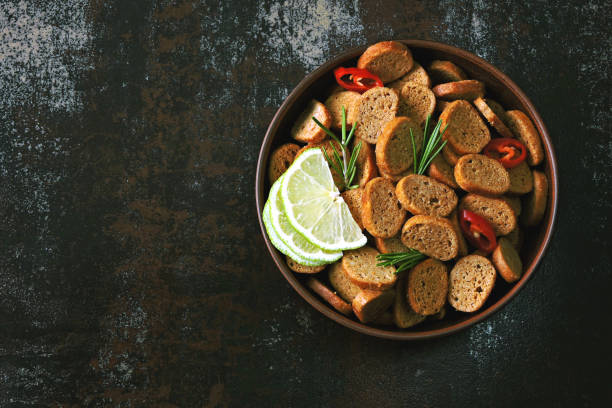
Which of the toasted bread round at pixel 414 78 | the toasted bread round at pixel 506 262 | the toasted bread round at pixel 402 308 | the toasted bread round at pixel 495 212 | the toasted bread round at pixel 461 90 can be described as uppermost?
the toasted bread round at pixel 414 78

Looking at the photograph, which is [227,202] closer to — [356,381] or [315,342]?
[315,342]

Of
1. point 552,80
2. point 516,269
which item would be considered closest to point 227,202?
point 516,269

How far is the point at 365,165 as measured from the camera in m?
1.58

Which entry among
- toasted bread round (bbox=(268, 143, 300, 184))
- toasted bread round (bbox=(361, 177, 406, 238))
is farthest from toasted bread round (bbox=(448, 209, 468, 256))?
toasted bread round (bbox=(268, 143, 300, 184))

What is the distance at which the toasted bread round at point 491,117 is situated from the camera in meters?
1.54

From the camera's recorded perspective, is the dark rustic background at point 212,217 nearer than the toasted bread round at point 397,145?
No

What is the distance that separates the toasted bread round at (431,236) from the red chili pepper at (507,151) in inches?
10.7

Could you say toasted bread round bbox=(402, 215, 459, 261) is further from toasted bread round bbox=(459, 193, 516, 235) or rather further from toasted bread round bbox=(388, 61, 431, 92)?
toasted bread round bbox=(388, 61, 431, 92)

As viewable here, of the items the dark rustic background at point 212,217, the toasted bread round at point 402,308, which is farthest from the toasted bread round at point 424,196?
the dark rustic background at point 212,217

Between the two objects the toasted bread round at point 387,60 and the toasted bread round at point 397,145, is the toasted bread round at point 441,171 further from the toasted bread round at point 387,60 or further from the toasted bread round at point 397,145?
the toasted bread round at point 387,60

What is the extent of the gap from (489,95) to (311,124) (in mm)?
592

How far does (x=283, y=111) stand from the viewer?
161 centimetres

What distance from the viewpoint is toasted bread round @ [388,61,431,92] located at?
1600 mm

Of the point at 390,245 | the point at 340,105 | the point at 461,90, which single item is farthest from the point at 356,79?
the point at 390,245
